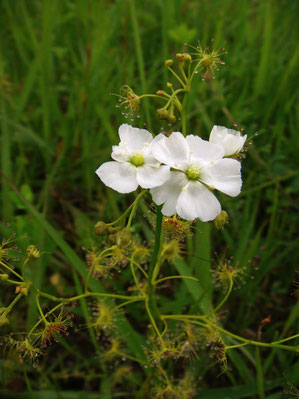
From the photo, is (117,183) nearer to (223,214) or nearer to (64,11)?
(223,214)

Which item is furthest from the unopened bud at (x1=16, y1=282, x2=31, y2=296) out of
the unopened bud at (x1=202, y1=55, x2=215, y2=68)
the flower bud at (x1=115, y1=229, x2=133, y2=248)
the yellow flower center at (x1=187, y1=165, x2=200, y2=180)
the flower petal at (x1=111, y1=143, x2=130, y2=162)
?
the unopened bud at (x1=202, y1=55, x2=215, y2=68)

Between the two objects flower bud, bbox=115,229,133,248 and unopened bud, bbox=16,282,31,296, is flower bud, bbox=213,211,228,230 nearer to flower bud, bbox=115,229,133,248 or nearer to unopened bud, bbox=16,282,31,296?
flower bud, bbox=115,229,133,248

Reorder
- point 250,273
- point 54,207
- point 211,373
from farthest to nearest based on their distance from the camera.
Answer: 1. point 54,207
2. point 250,273
3. point 211,373

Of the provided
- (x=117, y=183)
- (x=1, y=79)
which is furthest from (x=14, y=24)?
(x=117, y=183)

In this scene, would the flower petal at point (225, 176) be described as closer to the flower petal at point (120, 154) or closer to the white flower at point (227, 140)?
the white flower at point (227, 140)

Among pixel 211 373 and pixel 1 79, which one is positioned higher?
pixel 1 79

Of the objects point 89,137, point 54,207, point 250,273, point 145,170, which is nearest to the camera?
point 145,170

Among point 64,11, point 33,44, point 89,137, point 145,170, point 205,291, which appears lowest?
point 205,291

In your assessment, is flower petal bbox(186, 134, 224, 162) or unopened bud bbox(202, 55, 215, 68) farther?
unopened bud bbox(202, 55, 215, 68)
